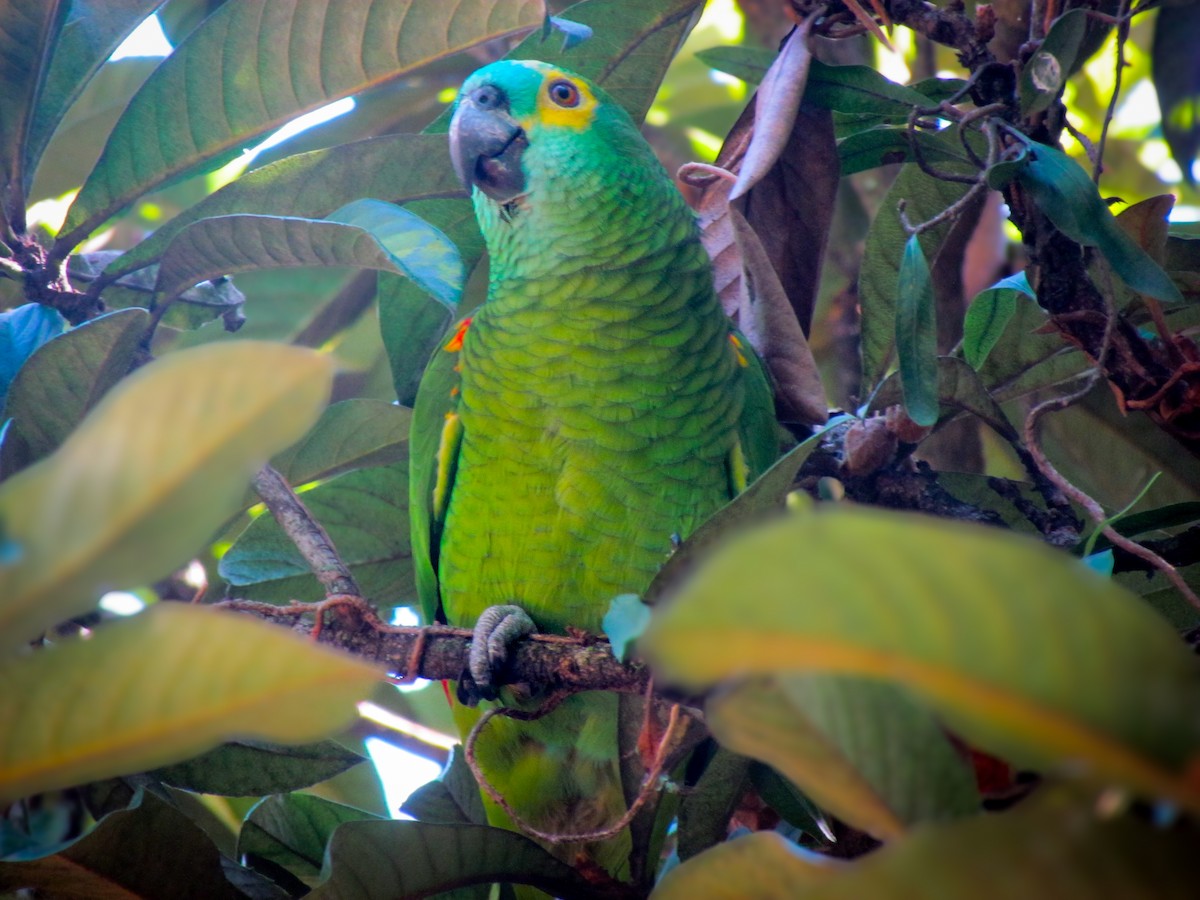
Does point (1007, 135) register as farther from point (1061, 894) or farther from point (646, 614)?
point (1061, 894)

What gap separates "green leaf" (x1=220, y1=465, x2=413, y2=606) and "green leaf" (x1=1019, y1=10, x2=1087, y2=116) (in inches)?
49.1

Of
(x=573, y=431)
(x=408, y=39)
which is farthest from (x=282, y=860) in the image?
(x=408, y=39)

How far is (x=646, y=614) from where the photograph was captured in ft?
3.01

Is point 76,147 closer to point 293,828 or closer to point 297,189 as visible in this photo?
Answer: point 297,189

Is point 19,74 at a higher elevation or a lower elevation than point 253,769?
higher

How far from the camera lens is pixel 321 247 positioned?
53.1 inches

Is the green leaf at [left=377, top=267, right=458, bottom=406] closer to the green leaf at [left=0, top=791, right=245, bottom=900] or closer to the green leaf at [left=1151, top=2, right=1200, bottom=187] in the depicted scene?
the green leaf at [left=0, top=791, right=245, bottom=900]

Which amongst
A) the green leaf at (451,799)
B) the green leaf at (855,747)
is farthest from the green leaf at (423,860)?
the green leaf at (855,747)

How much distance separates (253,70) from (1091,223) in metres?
1.28

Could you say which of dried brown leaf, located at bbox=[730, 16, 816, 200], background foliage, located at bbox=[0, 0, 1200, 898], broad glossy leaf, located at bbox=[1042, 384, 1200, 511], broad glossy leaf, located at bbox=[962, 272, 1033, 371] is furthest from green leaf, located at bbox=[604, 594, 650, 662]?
broad glossy leaf, located at bbox=[1042, 384, 1200, 511]

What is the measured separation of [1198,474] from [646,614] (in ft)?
3.71

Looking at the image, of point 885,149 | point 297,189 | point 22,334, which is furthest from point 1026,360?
point 22,334

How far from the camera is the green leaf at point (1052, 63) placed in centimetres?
133

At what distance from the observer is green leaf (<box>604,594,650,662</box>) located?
2.90 feet
